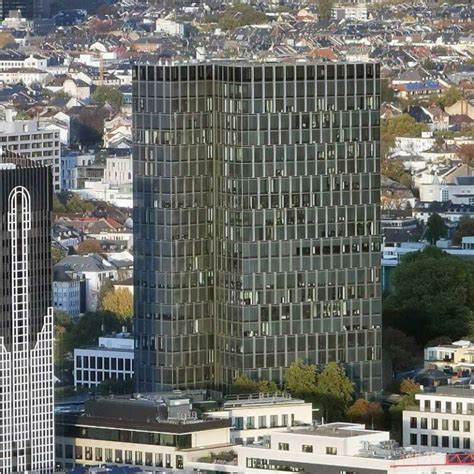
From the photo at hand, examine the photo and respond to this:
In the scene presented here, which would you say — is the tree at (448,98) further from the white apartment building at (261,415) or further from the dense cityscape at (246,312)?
the white apartment building at (261,415)

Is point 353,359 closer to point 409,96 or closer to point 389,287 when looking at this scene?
point 389,287

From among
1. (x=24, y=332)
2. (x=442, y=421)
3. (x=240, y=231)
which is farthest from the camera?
(x=240, y=231)

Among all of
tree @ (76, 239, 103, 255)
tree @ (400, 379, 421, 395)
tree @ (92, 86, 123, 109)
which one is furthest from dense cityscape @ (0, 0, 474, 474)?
tree @ (92, 86, 123, 109)

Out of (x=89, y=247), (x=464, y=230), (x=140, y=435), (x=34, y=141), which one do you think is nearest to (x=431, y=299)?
(x=140, y=435)

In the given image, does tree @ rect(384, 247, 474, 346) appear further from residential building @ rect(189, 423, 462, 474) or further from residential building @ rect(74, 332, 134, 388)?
residential building @ rect(189, 423, 462, 474)

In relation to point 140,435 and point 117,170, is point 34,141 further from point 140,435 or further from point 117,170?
point 140,435

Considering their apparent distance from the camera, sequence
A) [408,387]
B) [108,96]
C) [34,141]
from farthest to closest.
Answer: [108,96], [34,141], [408,387]
